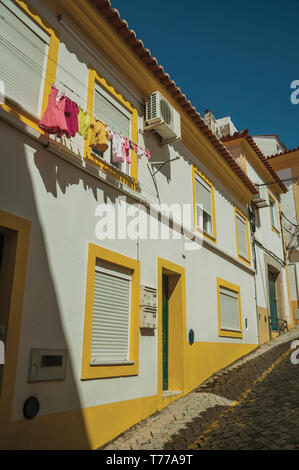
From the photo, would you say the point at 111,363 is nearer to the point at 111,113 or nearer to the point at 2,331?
the point at 2,331

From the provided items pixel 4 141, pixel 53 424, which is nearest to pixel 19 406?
pixel 53 424

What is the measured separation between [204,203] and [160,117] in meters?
3.25

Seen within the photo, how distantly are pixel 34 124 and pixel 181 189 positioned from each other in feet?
14.2

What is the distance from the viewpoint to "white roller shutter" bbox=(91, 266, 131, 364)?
212 inches

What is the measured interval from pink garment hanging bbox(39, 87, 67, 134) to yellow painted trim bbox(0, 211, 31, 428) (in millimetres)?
1343

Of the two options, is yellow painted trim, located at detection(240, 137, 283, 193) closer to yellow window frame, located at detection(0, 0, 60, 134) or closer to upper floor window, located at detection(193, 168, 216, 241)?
upper floor window, located at detection(193, 168, 216, 241)

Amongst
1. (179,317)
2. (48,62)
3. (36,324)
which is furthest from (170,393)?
(48,62)

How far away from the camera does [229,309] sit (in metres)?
10.3

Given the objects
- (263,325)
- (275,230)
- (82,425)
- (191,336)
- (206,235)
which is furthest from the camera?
(275,230)

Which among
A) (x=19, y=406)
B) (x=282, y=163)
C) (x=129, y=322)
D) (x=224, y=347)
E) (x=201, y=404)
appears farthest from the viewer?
(x=282, y=163)

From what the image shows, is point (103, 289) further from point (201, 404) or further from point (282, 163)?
point (282, 163)

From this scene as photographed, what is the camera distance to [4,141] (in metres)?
4.41

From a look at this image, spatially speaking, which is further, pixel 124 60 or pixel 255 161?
pixel 255 161

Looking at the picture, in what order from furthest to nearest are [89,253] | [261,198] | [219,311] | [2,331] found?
1. [261,198]
2. [219,311]
3. [89,253]
4. [2,331]
